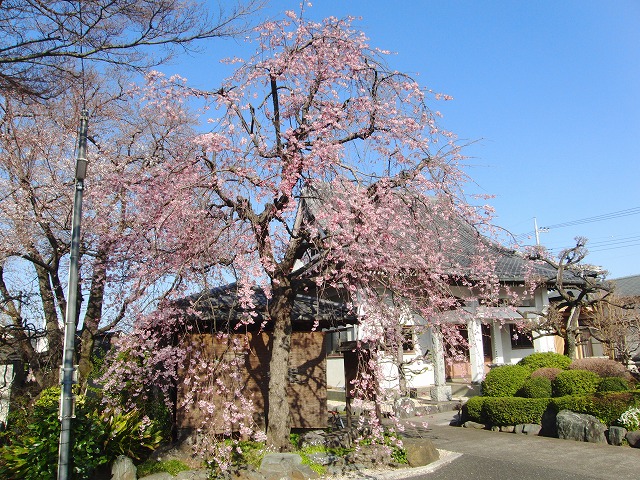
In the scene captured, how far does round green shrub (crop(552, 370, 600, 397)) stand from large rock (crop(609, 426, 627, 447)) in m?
1.41

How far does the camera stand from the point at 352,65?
9086 mm

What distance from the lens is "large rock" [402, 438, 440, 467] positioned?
9.27 meters

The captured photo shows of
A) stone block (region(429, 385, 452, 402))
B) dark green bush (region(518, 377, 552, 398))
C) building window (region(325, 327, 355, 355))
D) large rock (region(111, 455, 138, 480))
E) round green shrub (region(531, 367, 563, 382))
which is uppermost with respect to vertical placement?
building window (region(325, 327, 355, 355))

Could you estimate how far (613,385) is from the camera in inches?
438

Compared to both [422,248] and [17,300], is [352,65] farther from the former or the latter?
[17,300]

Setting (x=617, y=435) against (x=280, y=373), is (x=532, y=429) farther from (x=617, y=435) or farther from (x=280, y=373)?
(x=280, y=373)

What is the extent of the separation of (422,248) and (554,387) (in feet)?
19.1

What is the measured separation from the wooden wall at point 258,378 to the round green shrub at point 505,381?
187 inches

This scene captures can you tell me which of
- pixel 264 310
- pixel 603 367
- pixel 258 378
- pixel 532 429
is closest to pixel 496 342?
pixel 603 367

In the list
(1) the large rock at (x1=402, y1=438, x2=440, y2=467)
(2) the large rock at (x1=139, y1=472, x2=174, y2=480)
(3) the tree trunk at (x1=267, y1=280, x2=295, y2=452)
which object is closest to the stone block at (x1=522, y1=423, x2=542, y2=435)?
(1) the large rock at (x1=402, y1=438, x2=440, y2=467)

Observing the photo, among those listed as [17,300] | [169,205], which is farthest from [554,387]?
[17,300]

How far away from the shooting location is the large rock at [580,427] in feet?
33.9

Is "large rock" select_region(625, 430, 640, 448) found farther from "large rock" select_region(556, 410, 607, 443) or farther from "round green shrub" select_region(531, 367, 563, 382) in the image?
"round green shrub" select_region(531, 367, 563, 382)

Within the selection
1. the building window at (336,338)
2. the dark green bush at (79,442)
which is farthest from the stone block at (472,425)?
the dark green bush at (79,442)
